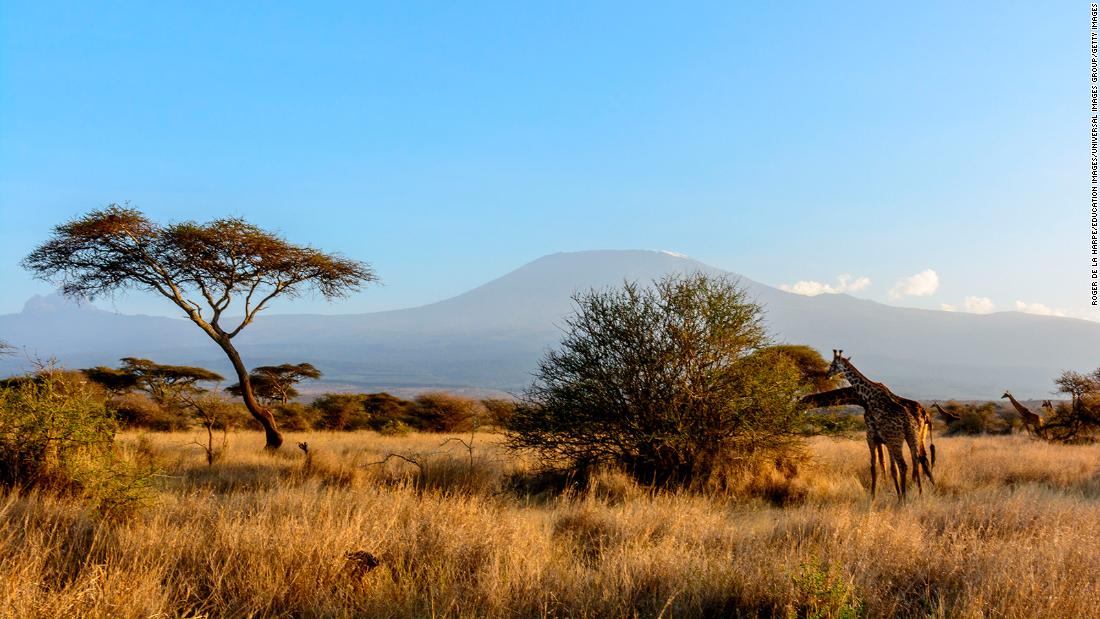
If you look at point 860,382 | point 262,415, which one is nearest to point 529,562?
point 860,382

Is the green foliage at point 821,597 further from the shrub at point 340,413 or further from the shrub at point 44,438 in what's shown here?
the shrub at point 340,413


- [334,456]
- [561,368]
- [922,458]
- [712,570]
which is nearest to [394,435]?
[334,456]

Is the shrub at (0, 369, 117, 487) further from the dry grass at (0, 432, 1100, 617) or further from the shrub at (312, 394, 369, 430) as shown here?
the shrub at (312, 394, 369, 430)

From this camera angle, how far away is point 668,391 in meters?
10.4

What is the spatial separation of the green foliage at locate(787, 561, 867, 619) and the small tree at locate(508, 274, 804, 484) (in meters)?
5.74

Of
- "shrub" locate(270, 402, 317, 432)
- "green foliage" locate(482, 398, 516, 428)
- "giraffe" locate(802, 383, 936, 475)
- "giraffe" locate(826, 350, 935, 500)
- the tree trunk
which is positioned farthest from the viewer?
"shrub" locate(270, 402, 317, 432)

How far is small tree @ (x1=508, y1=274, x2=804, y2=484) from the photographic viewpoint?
10.4 metres

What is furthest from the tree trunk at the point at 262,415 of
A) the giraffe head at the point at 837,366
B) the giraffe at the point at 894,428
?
the giraffe at the point at 894,428

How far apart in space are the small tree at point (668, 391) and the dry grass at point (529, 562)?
2.62m

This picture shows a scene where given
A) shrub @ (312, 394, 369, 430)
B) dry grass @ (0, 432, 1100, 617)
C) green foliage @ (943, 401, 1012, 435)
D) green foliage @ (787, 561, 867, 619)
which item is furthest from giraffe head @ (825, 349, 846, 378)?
shrub @ (312, 394, 369, 430)

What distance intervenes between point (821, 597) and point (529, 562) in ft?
6.72

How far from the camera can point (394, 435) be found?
2358 cm

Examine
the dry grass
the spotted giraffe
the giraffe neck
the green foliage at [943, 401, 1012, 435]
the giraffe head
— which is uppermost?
the giraffe head

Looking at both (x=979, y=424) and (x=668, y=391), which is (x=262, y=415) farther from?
(x=979, y=424)
